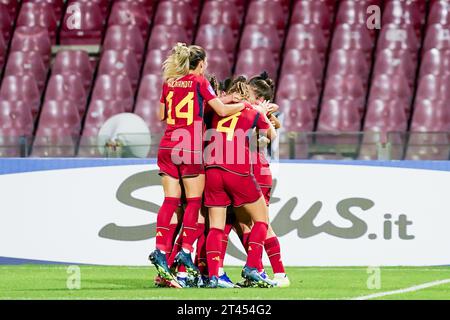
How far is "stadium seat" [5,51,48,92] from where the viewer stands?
16.8m

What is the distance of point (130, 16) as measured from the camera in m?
17.5

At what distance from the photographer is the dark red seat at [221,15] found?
17250 mm

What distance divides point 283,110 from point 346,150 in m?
3.44

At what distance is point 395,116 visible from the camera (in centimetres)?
1538

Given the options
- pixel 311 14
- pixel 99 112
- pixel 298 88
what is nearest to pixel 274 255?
pixel 298 88

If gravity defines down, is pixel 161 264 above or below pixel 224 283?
above

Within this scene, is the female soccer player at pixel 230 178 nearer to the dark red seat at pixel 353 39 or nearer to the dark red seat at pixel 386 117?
the dark red seat at pixel 386 117

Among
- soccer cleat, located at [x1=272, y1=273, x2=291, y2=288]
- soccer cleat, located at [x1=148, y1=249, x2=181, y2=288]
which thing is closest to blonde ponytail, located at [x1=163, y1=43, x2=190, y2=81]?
soccer cleat, located at [x1=148, y1=249, x2=181, y2=288]

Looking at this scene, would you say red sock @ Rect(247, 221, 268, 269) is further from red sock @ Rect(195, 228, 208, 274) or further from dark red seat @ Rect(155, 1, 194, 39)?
dark red seat @ Rect(155, 1, 194, 39)

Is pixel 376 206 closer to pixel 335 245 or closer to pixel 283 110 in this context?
pixel 335 245

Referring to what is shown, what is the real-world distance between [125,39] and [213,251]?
8348 millimetres

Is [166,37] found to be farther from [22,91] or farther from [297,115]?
[297,115]

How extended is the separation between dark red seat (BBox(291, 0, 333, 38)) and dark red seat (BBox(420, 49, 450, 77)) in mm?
1648

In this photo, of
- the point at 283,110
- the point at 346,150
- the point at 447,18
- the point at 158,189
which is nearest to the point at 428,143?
the point at 346,150
